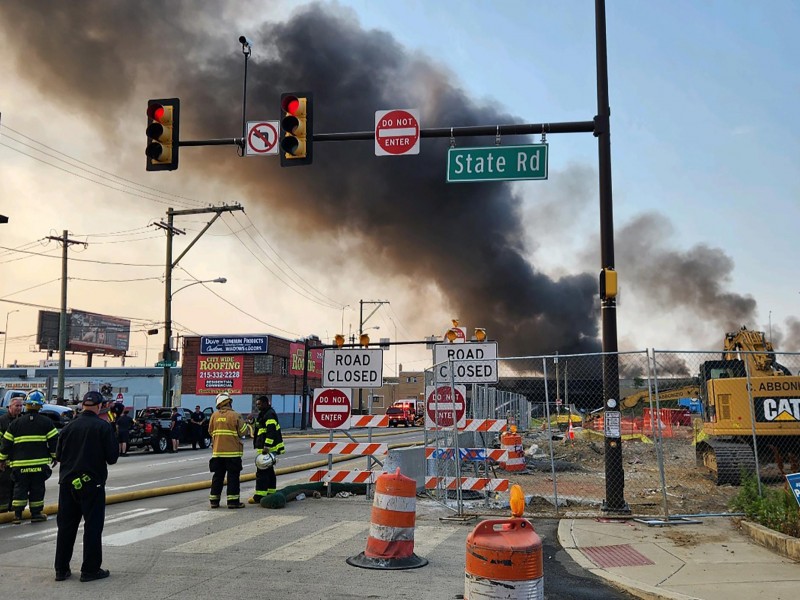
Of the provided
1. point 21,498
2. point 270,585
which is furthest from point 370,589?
point 21,498

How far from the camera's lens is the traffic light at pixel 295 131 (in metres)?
12.2

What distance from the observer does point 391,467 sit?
486 inches

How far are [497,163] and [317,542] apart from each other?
6.65m

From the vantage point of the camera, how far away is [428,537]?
9656 millimetres

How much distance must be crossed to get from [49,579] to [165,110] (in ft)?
26.3

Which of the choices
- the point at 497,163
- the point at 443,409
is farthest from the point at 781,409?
the point at 497,163

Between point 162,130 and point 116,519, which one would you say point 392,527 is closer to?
point 116,519

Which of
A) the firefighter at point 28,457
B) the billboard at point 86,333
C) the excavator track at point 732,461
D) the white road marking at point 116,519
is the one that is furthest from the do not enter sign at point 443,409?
the billboard at point 86,333

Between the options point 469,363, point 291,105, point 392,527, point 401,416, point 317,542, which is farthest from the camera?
point 401,416

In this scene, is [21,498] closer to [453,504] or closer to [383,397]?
[453,504]

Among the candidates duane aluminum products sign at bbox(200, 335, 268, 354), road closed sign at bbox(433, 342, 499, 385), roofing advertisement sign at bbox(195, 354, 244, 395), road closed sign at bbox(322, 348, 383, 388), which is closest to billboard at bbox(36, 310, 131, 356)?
roofing advertisement sign at bbox(195, 354, 244, 395)

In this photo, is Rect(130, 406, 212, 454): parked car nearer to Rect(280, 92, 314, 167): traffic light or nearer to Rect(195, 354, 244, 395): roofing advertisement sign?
Rect(280, 92, 314, 167): traffic light

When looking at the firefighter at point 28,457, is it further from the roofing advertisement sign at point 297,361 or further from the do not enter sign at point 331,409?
the roofing advertisement sign at point 297,361

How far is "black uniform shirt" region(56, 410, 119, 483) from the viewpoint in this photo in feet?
24.1
